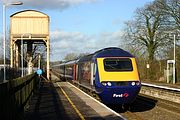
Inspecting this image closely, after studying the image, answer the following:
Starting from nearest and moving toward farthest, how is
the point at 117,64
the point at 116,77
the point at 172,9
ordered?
the point at 116,77, the point at 117,64, the point at 172,9

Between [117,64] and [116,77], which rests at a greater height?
[117,64]

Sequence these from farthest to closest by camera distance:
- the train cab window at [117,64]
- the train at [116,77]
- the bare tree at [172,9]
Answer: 1. the bare tree at [172,9]
2. the train cab window at [117,64]
3. the train at [116,77]

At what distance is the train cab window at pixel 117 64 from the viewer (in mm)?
19250

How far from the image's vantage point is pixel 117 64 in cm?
1939

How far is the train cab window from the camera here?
1925 cm

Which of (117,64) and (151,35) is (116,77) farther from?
(151,35)

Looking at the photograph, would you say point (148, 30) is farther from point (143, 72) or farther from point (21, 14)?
point (21, 14)

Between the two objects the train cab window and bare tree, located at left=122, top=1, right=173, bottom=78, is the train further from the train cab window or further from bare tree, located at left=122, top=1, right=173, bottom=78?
bare tree, located at left=122, top=1, right=173, bottom=78

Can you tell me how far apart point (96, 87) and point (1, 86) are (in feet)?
33.3

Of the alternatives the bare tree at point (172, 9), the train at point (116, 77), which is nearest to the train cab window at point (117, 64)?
the train at point (116, 77)

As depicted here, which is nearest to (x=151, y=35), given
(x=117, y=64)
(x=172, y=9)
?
(x=172, y=9)

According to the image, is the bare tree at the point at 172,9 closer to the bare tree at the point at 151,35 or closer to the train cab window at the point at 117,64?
the bare tree at the point at 151,35

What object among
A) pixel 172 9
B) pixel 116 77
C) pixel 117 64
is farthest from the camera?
pixel 172 9

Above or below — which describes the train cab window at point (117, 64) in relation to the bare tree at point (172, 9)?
below
